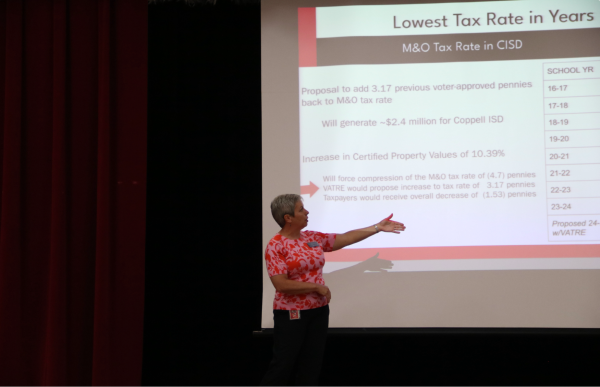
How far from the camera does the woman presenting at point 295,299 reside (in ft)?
6.02

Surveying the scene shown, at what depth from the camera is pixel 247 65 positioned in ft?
8.96

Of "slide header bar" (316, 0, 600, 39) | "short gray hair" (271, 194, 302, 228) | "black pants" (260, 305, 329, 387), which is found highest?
"slide header bar" (316, 0, 600, 39)

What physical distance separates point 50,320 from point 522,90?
2.98 meters

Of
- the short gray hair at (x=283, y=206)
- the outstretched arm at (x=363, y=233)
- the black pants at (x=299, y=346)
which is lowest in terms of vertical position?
the black pants at (x=299, y=346)

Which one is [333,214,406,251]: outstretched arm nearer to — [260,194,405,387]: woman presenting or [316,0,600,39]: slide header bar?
[260,194,405,387]: woman presenting

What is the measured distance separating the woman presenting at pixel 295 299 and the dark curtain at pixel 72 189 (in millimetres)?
1099

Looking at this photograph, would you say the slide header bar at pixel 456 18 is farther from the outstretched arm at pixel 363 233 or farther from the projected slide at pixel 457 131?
the outstretched arm at pixel 363 233

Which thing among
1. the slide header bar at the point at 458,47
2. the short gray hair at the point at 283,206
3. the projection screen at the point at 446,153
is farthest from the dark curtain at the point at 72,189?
the slide header bar at the point at 458,47

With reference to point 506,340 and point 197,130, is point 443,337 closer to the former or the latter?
point 506,340

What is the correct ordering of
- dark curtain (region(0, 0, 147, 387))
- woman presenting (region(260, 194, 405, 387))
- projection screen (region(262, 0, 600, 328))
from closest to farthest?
woman presenting (region(260, 194, 405, 387)) → projection screen (region(262, 0, 600, 328)) → dark curtain (region(0, 0, 147, 387))

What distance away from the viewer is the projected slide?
90.5 inches

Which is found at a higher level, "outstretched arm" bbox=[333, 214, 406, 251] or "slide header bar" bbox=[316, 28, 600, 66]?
"slide header bar" bbox=[316, 28, 600, 66]

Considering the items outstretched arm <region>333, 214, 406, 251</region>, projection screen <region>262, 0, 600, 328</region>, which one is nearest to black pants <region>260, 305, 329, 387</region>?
outstretched arm <region>333, 214, 406, 251</region>

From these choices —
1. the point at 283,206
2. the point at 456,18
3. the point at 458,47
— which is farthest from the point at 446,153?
the point at 283,206
